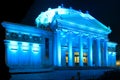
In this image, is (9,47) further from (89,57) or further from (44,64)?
(89,57)

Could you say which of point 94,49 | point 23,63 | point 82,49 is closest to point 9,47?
point 23,63

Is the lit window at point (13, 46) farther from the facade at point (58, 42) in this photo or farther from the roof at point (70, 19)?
the roof at point (70, 19)

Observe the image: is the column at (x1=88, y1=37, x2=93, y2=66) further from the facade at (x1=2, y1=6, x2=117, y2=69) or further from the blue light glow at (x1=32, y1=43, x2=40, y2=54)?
the blue light glow at (x1=32, y1=43, x2=40, y2=54)

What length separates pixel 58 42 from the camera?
45.1 meters

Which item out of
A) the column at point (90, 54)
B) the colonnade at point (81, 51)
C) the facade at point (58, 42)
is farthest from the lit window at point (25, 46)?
the column at point (90, 54)

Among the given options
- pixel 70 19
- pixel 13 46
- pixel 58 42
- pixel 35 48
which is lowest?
pixel 35 48

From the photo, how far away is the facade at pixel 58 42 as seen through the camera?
39875mm

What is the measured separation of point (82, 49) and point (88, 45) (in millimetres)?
2316

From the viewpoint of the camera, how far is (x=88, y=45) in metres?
52.4

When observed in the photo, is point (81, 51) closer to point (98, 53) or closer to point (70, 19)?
point (98, 53)

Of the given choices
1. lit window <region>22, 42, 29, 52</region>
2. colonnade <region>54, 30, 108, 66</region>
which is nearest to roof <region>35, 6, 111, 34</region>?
colonnade <region>54, 30, 108, 66</region>

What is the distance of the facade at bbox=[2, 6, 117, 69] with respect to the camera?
39875mm

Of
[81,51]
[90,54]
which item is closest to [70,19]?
[81,51]

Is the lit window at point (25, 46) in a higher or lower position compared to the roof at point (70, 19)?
lower
